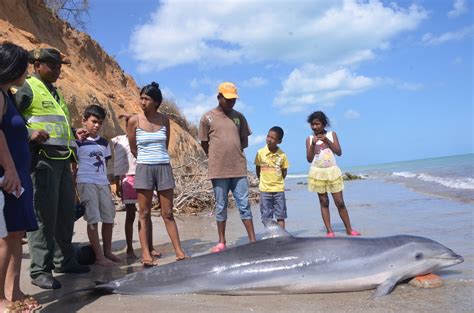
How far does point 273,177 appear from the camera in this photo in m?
6.94

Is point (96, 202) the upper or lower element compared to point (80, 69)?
lower

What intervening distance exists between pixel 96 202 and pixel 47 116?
147cm

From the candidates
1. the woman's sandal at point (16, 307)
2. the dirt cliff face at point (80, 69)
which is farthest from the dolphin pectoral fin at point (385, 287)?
the dirt cliff face at point (80, 69)

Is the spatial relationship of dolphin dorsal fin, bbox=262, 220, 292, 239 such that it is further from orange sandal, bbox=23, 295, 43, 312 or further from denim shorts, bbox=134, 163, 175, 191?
orange sandal, bbox=23, 295, 43, 312

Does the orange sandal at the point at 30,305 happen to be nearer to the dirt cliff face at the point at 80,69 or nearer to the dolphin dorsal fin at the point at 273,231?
the dolphin dorsal fin at the point at 273,231

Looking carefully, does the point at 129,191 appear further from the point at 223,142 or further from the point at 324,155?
the point at 324,155

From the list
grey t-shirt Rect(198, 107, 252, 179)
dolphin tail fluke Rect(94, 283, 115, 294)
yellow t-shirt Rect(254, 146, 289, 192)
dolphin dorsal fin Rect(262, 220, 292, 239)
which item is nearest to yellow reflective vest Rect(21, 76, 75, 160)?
dolphin tail fluke Rect(94, 283, 115, 294)

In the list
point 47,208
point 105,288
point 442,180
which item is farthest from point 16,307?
point 442,180

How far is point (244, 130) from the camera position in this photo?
6375 mm

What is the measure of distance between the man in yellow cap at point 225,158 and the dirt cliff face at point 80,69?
814 cm

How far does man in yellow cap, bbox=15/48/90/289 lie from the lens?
4312 mm

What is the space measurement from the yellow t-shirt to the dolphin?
267 centimetres

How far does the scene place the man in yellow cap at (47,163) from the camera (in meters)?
4.31

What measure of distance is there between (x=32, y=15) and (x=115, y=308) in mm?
16395
